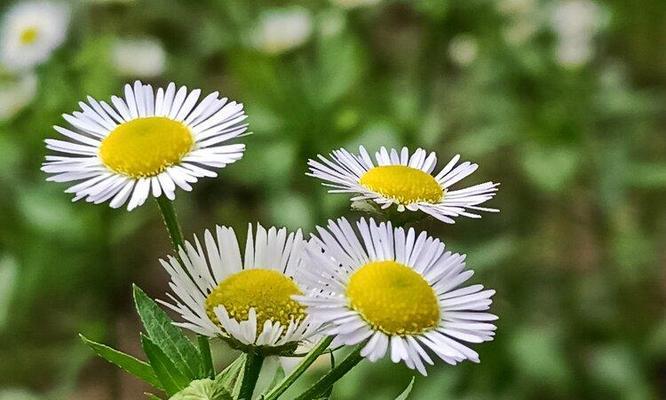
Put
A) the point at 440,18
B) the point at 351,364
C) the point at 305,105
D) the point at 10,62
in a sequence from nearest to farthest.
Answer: the point at 351,364
the point at 305,105
the point at 440,18
the point at 10,62

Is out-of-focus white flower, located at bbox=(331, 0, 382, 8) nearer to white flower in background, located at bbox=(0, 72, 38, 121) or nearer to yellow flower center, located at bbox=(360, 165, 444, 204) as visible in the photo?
white flower in background, located at bbox=(0, 72, 38, 121)

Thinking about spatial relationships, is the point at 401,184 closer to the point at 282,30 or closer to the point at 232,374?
the point at 232,374

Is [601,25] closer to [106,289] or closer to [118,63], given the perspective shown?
[118,63]

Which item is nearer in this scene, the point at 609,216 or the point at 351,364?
the point at 351,364

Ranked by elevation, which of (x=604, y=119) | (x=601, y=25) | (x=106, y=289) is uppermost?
(x=601, y=25)

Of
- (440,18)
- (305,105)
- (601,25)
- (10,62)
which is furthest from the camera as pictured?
(601,25)

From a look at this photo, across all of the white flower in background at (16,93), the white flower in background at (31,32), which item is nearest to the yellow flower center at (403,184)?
the white flower in background at (16,93)

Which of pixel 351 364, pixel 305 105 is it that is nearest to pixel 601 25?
pixel 305 105
